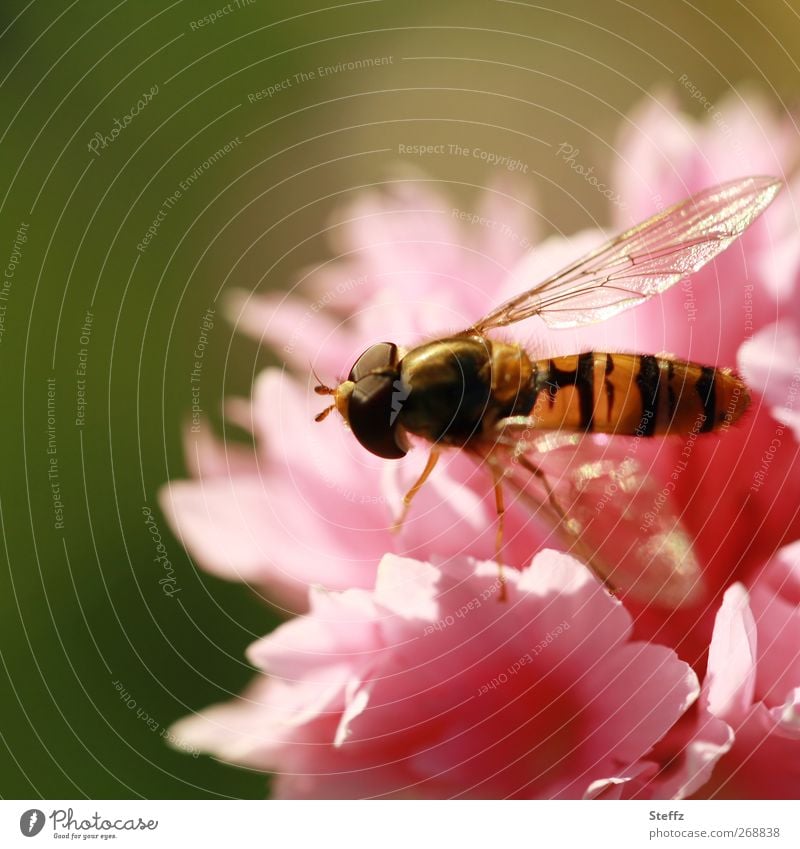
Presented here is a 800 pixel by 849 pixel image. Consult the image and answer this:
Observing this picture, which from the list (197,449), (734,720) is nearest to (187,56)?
(197,449)

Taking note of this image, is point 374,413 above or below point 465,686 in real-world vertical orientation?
above

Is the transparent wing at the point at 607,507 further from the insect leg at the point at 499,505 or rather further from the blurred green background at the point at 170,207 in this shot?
the blurred green background at the point at 170,207

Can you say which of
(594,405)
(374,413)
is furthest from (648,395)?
(374,413)

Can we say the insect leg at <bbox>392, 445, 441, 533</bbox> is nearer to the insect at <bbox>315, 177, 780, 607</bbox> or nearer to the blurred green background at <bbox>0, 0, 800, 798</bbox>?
the insect at <bbox>315, 177, 780, 607</bbox>

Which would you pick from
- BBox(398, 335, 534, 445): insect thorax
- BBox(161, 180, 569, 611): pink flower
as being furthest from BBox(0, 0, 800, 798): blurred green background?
BBox(398, 335, 534, 445): insect thorax

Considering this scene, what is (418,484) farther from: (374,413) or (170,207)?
(170,207)

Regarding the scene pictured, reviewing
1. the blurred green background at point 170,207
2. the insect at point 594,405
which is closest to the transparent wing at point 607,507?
the insect at point 594,405
